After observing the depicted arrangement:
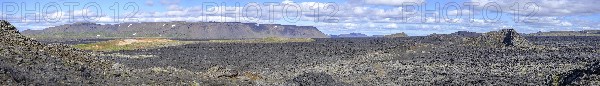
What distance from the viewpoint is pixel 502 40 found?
81.0 metres

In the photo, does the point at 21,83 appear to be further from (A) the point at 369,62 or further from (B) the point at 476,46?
(B) the point at 476,46

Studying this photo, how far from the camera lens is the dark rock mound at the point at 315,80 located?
40.2 metres

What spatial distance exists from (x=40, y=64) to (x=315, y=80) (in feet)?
56.5

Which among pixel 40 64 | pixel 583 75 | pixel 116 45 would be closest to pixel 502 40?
pixel 583 75

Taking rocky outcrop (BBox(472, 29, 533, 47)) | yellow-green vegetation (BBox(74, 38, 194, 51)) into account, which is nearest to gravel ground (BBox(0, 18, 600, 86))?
rocky outcrop (BBox(472, 29, 533, 47))

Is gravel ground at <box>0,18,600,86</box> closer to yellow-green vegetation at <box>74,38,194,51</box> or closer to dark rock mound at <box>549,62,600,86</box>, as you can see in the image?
dark rock mound at <box>549,62,600,86</box>

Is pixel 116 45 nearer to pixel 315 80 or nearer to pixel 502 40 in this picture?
pixel 502 40

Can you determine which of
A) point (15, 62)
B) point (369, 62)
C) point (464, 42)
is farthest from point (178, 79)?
point (464, 42)

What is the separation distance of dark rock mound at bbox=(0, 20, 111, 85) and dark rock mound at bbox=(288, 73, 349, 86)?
12.3 metres

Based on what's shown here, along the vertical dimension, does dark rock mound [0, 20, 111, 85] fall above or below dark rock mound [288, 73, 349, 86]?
above

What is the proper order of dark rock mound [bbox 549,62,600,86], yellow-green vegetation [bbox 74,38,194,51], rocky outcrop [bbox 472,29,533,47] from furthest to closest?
yellow-green vegetation [bbox 74,38,194,51]
rocky outcrop [bbox 472,29,533,47]
dark rock mound [bbox 549,62,600,86]

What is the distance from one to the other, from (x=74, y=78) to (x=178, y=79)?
7.07 meters

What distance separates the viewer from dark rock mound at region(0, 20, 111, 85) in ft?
91.2

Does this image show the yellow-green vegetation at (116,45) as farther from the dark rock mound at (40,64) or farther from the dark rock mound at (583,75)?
the dark rock mound at (583,75)
